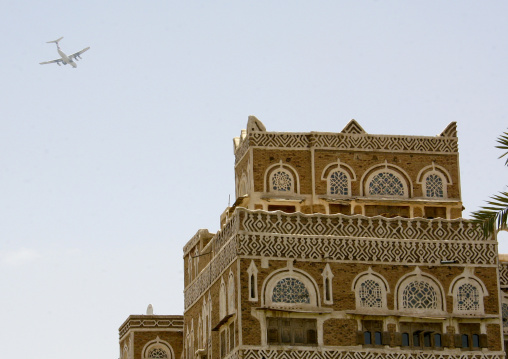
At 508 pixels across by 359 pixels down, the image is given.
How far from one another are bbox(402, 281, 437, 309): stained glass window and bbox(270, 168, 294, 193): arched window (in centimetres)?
608

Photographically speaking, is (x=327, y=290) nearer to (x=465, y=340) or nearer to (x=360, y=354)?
(x=360, y=354)

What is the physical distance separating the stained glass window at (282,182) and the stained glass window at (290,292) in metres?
5.13

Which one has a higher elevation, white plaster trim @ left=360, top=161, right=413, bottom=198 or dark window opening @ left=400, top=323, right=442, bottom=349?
white plaster trim @ left=360, top=161, right=413, bottom=198

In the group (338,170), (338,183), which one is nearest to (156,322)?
(338,183)

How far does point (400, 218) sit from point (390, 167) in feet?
13.9

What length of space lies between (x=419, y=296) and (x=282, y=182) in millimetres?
6767

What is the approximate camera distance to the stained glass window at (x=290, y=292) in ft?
116

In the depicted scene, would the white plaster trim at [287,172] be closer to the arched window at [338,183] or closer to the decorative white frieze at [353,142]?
the decorative white frieze at [353,142]

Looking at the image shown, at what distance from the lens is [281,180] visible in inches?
1577

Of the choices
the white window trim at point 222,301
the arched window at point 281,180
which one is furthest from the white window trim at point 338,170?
the white window trim at point 222,301

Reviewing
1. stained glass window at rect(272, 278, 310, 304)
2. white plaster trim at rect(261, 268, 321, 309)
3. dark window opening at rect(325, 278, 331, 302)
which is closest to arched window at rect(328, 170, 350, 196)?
dark window opening at rect(325, 278, 331, 302)

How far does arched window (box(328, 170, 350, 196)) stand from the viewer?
4016cm

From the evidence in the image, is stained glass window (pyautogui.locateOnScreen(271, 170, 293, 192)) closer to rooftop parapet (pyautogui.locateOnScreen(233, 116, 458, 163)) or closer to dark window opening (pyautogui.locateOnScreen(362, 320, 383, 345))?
rooftop parapet (pyautogui.locateOnScreen(233, 116, 458, 163))

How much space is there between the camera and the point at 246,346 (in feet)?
113
